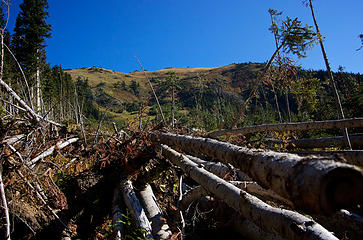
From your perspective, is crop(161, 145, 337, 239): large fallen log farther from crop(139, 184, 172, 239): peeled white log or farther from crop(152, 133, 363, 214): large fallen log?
crop(139, 184, 172, 239): peeled white log

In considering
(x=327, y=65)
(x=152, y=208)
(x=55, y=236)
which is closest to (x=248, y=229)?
(x=152, y=208)

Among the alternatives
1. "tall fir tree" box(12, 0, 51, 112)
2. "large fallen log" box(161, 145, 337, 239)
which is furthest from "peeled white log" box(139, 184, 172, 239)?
"tall fir tree" box(12, 0, 51, 112)

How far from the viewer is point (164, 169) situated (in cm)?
399

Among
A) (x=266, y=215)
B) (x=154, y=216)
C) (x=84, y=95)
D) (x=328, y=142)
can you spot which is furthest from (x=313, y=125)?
(x=84, y=95)

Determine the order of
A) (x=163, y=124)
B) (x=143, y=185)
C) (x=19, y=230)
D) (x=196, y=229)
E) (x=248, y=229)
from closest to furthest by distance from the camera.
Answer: (x=19, y=230) < (x=248, y=229) < (x=196, y=229) < (x=143, y=185) < (x=163, y=124)

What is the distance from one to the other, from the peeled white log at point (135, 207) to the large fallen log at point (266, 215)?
943 mm

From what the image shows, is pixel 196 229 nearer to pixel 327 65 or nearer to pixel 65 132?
pixel 65 132

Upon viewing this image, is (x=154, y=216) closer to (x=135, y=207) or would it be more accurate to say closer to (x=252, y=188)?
(x=135, y=207)

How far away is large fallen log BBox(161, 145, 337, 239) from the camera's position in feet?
4.85

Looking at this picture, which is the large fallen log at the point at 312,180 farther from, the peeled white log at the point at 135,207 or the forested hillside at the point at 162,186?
the peeled white log at the point at 135,207

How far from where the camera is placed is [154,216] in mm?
2918

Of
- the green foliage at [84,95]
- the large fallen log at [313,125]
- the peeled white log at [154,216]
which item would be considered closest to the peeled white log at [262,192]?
the peeled white log at [154,216]

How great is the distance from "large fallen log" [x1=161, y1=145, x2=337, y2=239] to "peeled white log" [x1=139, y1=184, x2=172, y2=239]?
80cm

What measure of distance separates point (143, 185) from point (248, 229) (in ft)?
6.45
